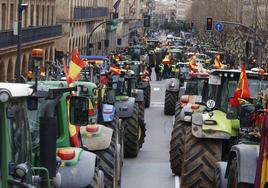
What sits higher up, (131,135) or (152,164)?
(131,135)

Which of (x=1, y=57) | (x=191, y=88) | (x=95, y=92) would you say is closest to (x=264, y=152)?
(x=95, y=92)

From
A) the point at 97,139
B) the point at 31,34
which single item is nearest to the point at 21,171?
the point at 97,139

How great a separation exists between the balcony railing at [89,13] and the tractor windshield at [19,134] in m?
63.2

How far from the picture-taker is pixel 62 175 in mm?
8625

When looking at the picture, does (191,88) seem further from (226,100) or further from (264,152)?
(264,152)

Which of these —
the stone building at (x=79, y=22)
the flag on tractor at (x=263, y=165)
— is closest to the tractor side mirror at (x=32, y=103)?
the flag on tractor at (x=263, y=165)

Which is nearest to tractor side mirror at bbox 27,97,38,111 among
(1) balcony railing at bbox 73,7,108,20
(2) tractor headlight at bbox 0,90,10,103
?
(2) tractor headlight at bbox 0,90,10,103

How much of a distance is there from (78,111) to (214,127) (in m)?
2.92

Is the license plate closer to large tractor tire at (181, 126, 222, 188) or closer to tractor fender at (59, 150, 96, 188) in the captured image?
large tractor tire at (181, 126, 222, 188)

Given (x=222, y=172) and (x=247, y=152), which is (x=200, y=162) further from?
(x=247, y=152)

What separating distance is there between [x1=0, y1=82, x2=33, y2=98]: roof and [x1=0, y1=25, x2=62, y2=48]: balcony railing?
101ft

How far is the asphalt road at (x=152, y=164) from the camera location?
16.9 m

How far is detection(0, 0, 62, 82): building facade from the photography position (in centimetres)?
3950

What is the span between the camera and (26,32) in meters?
45.2
